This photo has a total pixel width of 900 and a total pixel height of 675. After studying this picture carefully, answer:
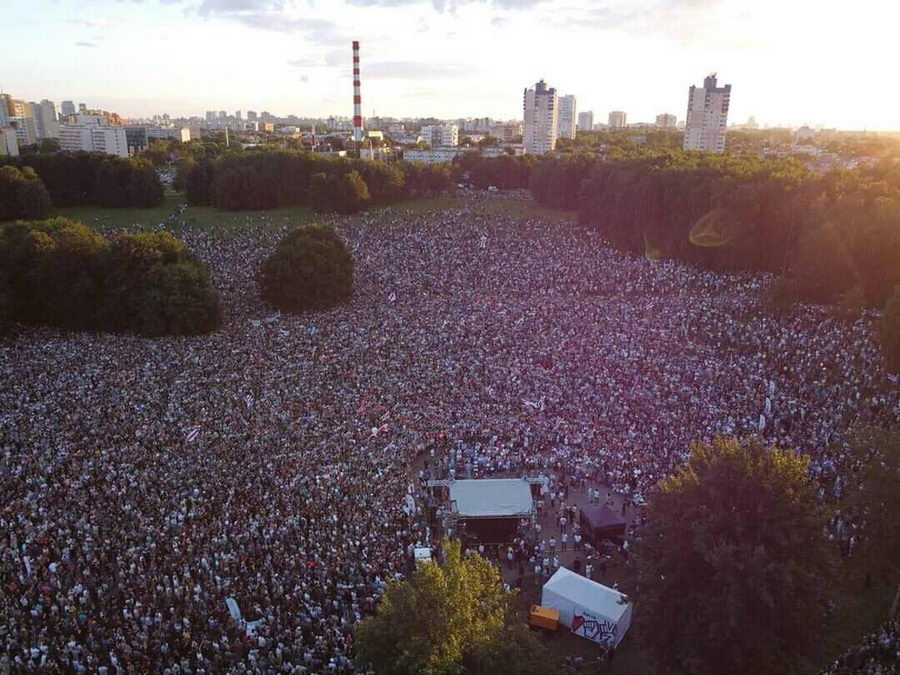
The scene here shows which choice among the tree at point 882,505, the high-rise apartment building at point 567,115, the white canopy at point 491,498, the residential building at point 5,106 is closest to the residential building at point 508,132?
the high-rise apartment building at point 567,115

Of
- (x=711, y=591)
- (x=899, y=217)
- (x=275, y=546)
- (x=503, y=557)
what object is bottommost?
(x=503, y=557)

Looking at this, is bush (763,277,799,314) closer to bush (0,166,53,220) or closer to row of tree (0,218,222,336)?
row of tree (0,218,222,336)

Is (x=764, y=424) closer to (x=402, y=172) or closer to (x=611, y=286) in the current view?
(x=611, y=286)

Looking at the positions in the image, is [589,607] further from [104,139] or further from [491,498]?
[104,139]

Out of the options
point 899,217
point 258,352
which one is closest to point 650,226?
point 899,217

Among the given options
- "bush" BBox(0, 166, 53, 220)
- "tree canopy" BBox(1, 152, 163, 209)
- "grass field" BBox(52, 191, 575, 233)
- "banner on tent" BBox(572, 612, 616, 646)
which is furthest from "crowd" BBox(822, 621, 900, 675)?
"tree canopy" BBox(1, 152, 163, 209)

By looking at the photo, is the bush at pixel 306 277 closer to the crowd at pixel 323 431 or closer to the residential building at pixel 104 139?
the crowd at pixel 323 431
